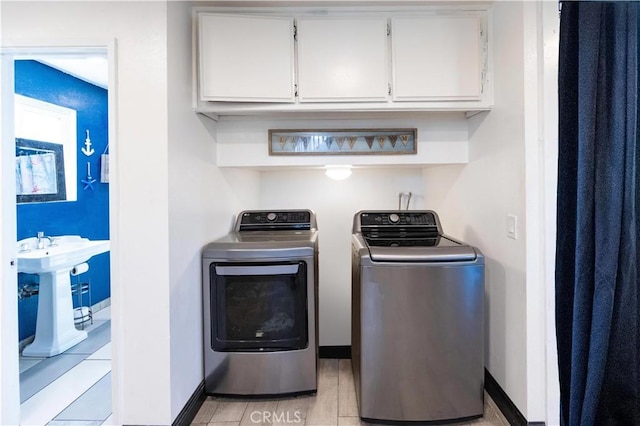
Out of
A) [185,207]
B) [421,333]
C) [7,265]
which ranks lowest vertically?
[421,333]

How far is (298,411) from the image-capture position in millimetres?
2021

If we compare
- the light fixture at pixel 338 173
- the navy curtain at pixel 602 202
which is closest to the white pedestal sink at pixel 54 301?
the light fixture at pixel 338 173

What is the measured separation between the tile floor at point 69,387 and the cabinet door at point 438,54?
260 centimetres

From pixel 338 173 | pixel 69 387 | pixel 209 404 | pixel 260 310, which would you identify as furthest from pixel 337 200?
pixel 69 387

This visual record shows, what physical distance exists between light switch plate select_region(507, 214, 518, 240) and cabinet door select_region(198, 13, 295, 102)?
1.38m

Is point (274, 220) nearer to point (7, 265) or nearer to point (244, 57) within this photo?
point (244, 57)

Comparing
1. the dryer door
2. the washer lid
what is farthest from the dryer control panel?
the washer lid

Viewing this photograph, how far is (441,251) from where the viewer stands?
5.89 feet

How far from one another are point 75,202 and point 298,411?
3134 mm

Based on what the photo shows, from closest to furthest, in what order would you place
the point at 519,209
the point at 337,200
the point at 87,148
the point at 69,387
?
the point at 519,209
the point at 69,387
the point at 337,200
the point at 87,148

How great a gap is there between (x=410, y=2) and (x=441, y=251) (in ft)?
4.59

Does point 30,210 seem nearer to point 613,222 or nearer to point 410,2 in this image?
point 410,2

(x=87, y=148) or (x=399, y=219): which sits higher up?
(x=87, y=148)

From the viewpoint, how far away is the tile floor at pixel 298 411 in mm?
1923
